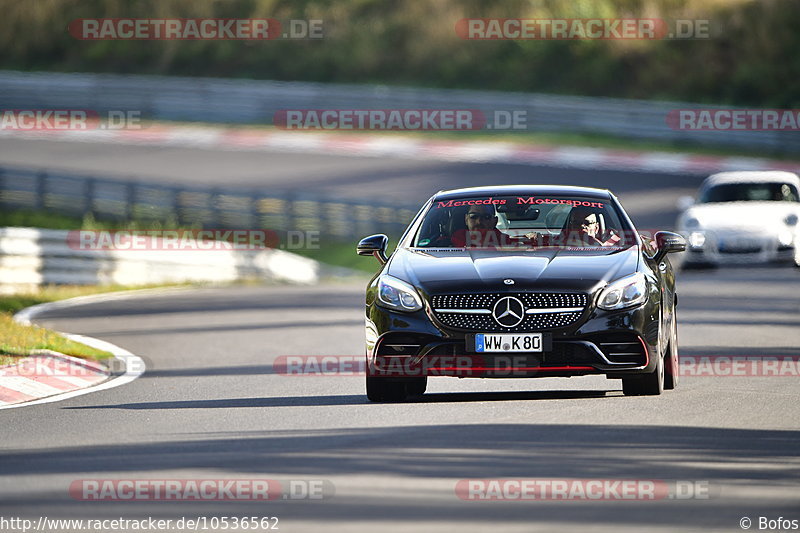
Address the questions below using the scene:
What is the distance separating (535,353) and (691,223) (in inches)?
507

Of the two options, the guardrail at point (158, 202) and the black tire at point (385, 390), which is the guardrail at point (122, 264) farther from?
the black tire at point (385, 390)

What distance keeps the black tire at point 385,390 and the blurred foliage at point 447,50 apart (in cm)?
3744

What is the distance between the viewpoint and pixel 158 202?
33844mm

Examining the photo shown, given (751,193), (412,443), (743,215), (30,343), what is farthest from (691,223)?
(412,443)

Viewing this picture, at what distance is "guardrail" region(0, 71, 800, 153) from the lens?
4350 cm

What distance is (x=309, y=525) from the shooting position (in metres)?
7.02

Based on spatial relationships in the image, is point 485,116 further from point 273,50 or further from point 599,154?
point 273,50

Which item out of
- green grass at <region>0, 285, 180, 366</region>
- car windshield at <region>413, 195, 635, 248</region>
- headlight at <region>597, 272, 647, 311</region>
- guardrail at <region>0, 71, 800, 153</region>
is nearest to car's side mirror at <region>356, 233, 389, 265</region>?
car windshield at <region>413, 195, 635, 248</region>

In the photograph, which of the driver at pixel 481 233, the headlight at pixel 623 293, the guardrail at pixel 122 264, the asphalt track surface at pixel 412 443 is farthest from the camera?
the guardrail at pixel 122 264

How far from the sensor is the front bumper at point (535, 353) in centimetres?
1084

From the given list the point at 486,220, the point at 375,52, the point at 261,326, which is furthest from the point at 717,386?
the point at 375,52

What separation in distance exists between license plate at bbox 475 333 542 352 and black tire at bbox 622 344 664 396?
981 mm

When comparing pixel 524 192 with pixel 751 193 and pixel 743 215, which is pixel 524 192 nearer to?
pixel 743 215

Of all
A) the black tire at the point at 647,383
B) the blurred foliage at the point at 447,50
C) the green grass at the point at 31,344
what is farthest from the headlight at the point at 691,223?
the blurred foliage at the point at 447,50
